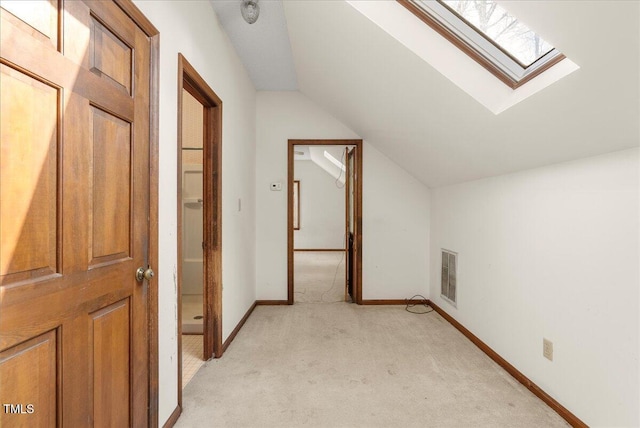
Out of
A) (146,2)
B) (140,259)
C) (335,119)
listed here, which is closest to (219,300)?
(140,259)

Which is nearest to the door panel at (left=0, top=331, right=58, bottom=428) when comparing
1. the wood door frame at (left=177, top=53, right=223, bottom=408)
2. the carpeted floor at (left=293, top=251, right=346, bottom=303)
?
the wood door frame at (left=177, top=53, right=223, bottom=408)

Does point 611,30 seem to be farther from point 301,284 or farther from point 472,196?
Answer: point 301,284

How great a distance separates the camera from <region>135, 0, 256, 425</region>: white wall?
1571 mm

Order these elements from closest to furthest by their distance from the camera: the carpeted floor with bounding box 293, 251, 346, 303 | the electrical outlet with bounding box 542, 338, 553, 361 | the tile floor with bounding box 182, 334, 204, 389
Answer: the electrical outlet with bounding box 542, 338, 553, 361, the tile floor with bounding box 182, 334, 204, 389, the carpeted floor with bounding box 293, 251, 346, 303

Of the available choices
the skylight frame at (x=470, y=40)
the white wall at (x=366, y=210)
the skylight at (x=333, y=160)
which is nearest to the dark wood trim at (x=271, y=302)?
the white wall at (x=366, y=210)

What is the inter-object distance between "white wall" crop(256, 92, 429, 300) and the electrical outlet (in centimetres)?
193

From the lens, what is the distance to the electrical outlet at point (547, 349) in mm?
1829

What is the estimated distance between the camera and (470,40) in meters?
1.75

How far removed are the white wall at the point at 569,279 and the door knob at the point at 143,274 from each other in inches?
78.2

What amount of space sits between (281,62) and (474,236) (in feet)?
7.62

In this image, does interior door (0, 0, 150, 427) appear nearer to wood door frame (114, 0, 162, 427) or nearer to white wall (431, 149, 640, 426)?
wood door frame (114, 0, 162, 427)

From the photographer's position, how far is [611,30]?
3.33ft

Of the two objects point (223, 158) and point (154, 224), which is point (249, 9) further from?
point (154, 224)

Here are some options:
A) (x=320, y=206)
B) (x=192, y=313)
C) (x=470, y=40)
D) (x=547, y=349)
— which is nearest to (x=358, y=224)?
(x=192, y=313)
